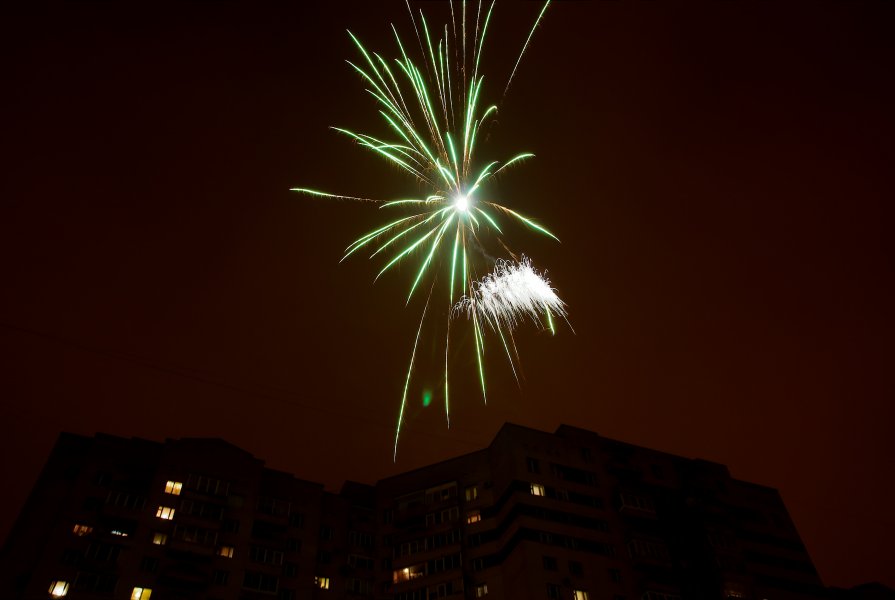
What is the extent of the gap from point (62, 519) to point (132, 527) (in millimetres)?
6313

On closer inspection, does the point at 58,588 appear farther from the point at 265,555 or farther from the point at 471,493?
the point at 471,493

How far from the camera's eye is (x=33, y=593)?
196ft

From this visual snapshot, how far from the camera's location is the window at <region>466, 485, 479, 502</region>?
76.3 meters

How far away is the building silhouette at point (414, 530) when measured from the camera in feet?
210

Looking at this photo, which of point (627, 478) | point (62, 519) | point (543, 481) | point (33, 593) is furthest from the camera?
point (627, 478)

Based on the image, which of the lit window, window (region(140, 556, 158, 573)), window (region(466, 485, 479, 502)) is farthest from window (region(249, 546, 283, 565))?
window (region(466, 485, 479, 502))

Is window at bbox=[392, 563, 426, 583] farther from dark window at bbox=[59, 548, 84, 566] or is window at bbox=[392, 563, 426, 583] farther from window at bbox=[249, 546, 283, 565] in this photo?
dark window at bbox=[59, 548, 84, 566]

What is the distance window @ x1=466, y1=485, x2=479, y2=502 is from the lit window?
3993 cm

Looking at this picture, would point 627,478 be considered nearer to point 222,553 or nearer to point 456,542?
point 456,542

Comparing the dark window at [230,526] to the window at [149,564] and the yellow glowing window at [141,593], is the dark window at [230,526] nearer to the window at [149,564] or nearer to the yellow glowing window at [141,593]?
the window at [149,564]

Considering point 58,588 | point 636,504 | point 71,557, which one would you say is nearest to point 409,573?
point 636,504

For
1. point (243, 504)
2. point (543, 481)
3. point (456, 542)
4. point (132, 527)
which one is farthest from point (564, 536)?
point (132, 527)

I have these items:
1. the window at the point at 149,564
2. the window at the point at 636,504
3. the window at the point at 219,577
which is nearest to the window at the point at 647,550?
the window at the point at 636,504

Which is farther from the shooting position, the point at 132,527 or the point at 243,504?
the point at 243,504
